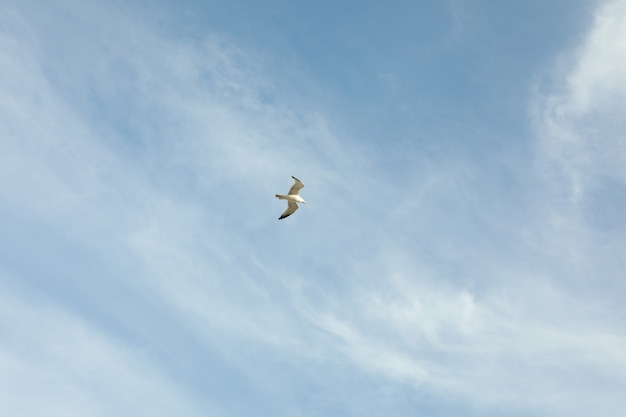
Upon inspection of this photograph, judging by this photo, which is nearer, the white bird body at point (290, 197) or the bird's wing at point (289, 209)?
the white bird body at point (290, 197)

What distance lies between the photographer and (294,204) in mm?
135000

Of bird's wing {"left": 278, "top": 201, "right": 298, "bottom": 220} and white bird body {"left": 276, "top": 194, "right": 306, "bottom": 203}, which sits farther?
bird's wing {"left": 278, "top": 201, "right": 298, "bottom": 220}

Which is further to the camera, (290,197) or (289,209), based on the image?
(289,209)
